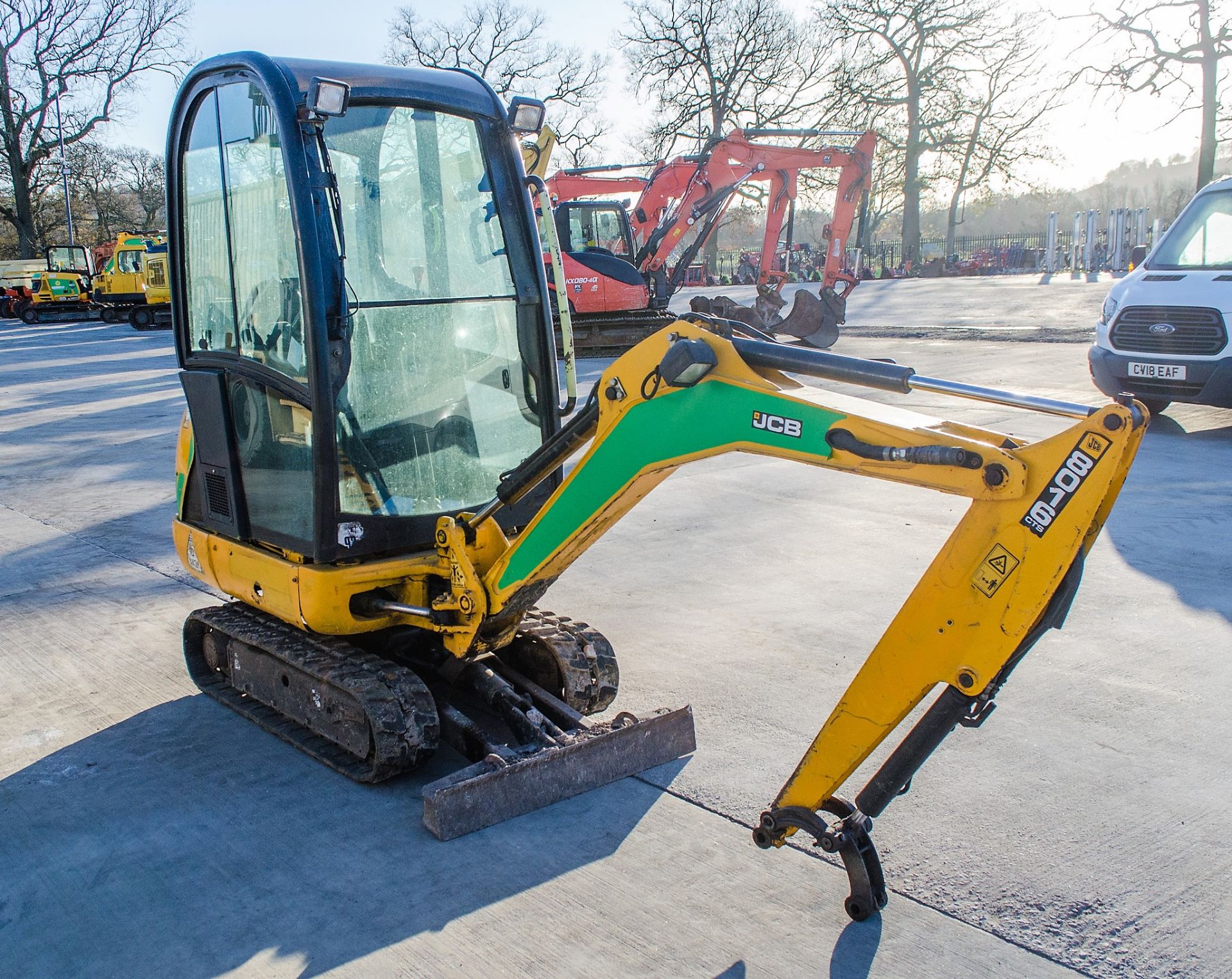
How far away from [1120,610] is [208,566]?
4.41 meters

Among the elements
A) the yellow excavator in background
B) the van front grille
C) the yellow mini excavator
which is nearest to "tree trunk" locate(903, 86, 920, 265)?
the yellow excavator in background

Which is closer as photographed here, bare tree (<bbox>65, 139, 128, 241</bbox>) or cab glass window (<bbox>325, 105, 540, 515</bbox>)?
cab glass window (<bbox>325, 105, 540, 515</bbox>)

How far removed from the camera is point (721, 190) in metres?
18.9

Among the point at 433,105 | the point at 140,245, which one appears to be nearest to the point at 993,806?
the point at 433,105

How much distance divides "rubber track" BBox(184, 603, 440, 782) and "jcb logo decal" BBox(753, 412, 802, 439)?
66.4 inches

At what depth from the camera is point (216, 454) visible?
4.49 metres

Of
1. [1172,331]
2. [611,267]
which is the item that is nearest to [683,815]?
[1172,331]

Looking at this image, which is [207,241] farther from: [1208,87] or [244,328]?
[1208,87]

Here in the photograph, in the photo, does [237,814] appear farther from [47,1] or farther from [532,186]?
[47,1]

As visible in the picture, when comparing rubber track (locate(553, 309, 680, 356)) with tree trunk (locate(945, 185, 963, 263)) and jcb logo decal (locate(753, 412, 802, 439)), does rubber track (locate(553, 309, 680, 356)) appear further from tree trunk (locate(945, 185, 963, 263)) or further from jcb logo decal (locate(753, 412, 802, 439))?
tree trunk (locate(945, 185, 963, 263))

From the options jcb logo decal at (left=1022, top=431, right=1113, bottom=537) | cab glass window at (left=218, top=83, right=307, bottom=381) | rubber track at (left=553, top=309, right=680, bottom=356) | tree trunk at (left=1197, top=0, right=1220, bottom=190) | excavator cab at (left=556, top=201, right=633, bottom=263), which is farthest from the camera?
tree trunk at (left=1197, top=0, right=1220, bottom=190)

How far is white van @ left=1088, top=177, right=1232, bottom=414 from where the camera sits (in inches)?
376

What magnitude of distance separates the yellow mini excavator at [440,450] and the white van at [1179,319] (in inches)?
273

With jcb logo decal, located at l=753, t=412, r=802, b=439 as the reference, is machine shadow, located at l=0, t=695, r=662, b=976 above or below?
below
